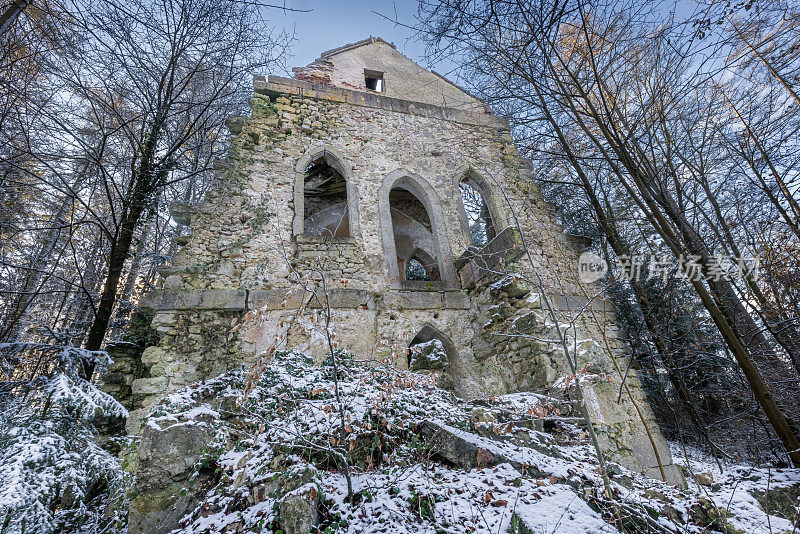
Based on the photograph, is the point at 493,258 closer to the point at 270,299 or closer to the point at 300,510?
the point at 270,299

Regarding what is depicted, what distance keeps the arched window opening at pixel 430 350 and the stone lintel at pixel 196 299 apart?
9.38 ft

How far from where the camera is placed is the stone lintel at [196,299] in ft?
15.9

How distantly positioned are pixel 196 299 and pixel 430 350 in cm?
374

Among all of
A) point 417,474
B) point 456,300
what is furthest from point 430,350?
point 417,474

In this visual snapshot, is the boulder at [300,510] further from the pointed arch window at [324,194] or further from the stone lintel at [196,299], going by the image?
the pointed arch window at [324,194]

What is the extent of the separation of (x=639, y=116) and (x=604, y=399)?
13.4 feet

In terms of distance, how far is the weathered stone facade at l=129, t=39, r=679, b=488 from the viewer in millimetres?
4926

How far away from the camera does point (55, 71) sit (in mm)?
4605

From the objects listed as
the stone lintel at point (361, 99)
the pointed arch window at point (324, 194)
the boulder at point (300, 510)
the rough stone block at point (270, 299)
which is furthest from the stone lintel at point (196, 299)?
the stone lintel at point (361, 99)

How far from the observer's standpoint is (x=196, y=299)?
5039mm

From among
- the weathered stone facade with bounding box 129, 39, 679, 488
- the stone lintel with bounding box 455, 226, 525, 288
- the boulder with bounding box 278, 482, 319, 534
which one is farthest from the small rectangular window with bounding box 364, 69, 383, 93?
the boulder with bounding box 278, 482, 319, 534

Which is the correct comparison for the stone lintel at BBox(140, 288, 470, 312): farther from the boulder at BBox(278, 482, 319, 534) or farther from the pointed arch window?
the boulder at BBox(278, 482, 319, 534)

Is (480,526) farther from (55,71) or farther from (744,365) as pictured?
(55,71)

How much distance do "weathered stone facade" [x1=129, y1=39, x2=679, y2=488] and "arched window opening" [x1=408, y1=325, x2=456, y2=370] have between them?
0.06 m
